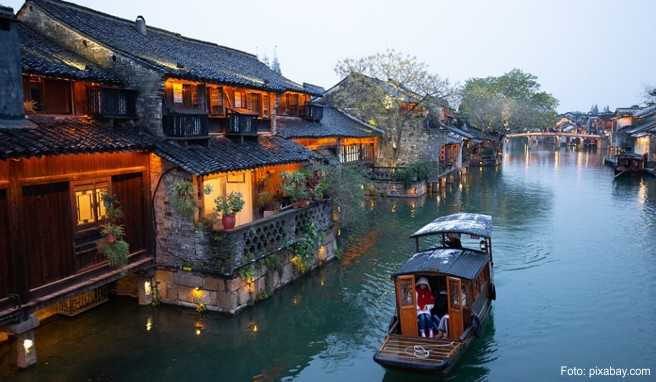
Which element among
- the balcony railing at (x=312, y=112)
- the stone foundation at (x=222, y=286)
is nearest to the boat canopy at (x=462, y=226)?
the stone foundation at (x=222, y=286)

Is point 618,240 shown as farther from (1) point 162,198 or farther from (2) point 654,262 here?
(1) point 162,198

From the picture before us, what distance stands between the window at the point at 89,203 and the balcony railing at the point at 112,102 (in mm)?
2337

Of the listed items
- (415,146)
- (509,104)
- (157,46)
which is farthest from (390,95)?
(509,104)

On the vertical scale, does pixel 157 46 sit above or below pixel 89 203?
above

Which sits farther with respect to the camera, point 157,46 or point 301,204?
point 157,46

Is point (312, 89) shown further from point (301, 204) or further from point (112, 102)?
point (112, 102)

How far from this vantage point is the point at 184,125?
56.5 feet

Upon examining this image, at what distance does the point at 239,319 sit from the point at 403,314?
5897 millimetres

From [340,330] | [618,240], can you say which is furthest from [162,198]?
[618,240]

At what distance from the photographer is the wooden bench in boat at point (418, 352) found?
11.7 meters

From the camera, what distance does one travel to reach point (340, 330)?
53.2ft

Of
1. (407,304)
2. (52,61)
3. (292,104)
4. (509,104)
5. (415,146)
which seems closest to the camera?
(407,304)

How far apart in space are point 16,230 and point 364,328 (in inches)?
418

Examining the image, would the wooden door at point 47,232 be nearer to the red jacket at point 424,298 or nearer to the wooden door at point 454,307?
the red jacket at point 424,298
